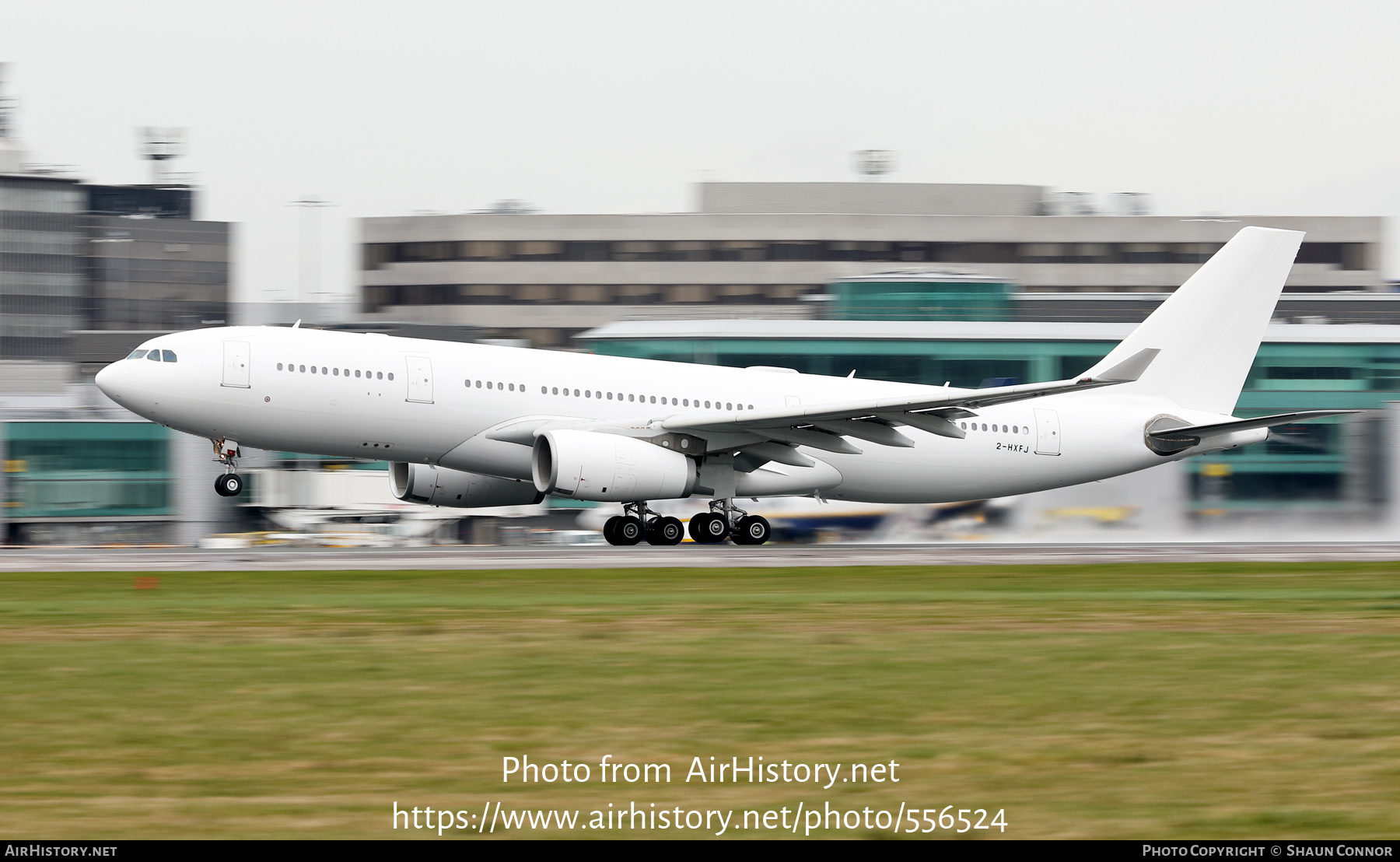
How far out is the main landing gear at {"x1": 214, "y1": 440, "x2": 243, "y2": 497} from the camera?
29.5m

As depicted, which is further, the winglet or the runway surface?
the winglet

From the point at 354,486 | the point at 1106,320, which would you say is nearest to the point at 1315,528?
the point at 354,486

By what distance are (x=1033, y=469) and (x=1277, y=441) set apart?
11620mm

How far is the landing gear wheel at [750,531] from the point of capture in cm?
3250

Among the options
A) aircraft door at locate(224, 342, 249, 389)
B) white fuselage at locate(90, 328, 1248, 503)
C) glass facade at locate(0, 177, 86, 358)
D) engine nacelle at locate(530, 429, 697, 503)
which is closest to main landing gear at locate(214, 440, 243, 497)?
white fuselage at locate(90, 328, 1248, 503)

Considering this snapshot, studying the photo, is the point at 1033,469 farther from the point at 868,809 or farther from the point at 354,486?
the point at 868,809

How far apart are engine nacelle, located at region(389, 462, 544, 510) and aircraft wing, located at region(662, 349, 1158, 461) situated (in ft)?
13.7

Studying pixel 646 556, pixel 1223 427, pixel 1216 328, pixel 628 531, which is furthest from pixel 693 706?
pixel 1216 328

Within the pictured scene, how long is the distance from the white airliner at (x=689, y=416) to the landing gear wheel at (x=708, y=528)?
45 millimetres

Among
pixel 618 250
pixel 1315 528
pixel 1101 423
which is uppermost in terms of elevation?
pixel 618 250

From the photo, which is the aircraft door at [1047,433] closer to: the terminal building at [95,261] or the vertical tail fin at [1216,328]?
the vertical tail fin at [1216,328]

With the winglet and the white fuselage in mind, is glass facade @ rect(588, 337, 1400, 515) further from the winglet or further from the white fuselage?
the winglet

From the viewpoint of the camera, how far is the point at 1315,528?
3875cm

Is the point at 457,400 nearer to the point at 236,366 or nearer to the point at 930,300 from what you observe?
the point at 236,366
